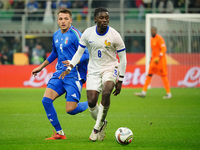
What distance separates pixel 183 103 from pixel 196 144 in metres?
7.76

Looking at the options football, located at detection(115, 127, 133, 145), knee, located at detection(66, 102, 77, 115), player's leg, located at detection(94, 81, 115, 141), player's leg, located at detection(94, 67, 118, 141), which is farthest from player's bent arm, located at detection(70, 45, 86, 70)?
football, located at detection(115, 127, 133, 145)

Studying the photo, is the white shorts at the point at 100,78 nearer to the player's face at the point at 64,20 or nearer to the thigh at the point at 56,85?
the thigh at the point at 56,85

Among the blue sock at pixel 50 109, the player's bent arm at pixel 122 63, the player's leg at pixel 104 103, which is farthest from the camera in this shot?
the blue sock at pixel 50 109

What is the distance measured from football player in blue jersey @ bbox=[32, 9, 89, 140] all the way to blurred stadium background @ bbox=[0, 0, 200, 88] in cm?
1399

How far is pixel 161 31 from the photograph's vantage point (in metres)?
21.6

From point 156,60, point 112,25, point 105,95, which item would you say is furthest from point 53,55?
point 112,25

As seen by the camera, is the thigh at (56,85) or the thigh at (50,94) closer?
the thigh at (50,94)

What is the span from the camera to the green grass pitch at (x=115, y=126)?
659cm

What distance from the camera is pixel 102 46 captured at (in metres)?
7.06

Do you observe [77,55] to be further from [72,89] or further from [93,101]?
[93,101]

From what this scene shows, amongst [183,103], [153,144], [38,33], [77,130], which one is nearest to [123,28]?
[38,33]

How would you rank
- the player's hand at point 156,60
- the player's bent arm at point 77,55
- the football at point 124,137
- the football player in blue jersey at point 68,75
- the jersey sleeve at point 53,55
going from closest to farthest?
1. the football at point 124,137
2. the player's bent arm at point 77,55
3. the football player in blue jersey at point 68,75
4. the jersey sleeve at point 53,55
5. the player's hand at point 156,60

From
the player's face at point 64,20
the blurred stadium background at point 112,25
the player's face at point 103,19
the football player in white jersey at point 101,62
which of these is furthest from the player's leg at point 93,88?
the blurred stadium background at point 112,25

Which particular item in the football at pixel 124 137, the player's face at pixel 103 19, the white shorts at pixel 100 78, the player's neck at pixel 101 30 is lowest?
the football at pixel 124 137
